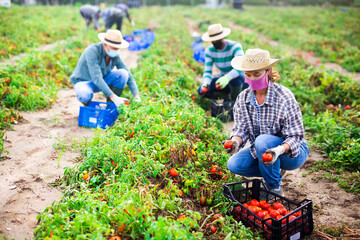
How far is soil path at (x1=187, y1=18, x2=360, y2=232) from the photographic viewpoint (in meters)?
2.92

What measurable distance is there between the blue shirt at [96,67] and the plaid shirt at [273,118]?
89.2 inches

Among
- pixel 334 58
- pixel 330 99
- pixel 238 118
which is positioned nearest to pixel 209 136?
pixel 238 118

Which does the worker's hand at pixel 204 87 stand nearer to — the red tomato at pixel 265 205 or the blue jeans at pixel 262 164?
the blue jeans at pixel 262 164

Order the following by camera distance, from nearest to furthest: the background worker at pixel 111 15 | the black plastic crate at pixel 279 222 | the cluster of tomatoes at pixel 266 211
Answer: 1. the black plastic crate at pixel 279 222
2. the cluster of tomatoes at pixel 266 211
3. the background worker at pixel 111 15

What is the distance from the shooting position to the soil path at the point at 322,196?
292cm

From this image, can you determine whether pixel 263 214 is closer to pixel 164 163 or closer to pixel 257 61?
pixel 164 163

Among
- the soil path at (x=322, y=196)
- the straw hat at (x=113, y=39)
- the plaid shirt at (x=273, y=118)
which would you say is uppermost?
the straw hat at (x=113, y=39)

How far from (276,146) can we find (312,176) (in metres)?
1.20

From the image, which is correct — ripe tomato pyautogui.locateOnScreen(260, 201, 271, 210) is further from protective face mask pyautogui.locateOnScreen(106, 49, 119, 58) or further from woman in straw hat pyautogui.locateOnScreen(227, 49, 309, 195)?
protective face mask pyautogui.locateOnScreen(106, 49, 119, 58)

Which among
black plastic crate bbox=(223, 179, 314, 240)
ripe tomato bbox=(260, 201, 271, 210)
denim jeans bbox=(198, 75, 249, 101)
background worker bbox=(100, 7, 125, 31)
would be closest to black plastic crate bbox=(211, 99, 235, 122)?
denim jeans bbox=(198, 75, 249, 101)

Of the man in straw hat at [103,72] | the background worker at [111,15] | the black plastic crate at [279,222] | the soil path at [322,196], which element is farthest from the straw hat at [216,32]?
the background worker at [111,15]

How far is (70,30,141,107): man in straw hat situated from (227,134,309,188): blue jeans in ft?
6.54

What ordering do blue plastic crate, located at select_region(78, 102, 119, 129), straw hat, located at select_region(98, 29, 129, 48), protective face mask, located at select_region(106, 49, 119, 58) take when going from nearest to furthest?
1. blue plastic crate, located at select_region(78, 102, 119, 129)
2. straw hat, located at select_region(98, 29, 129, 48)
3. protective face mask, located at select_region(106, 49, 119, 58)

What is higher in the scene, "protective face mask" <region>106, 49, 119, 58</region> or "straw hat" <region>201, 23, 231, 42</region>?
"straw hat" <region>201, 23, 231, 42</region>
